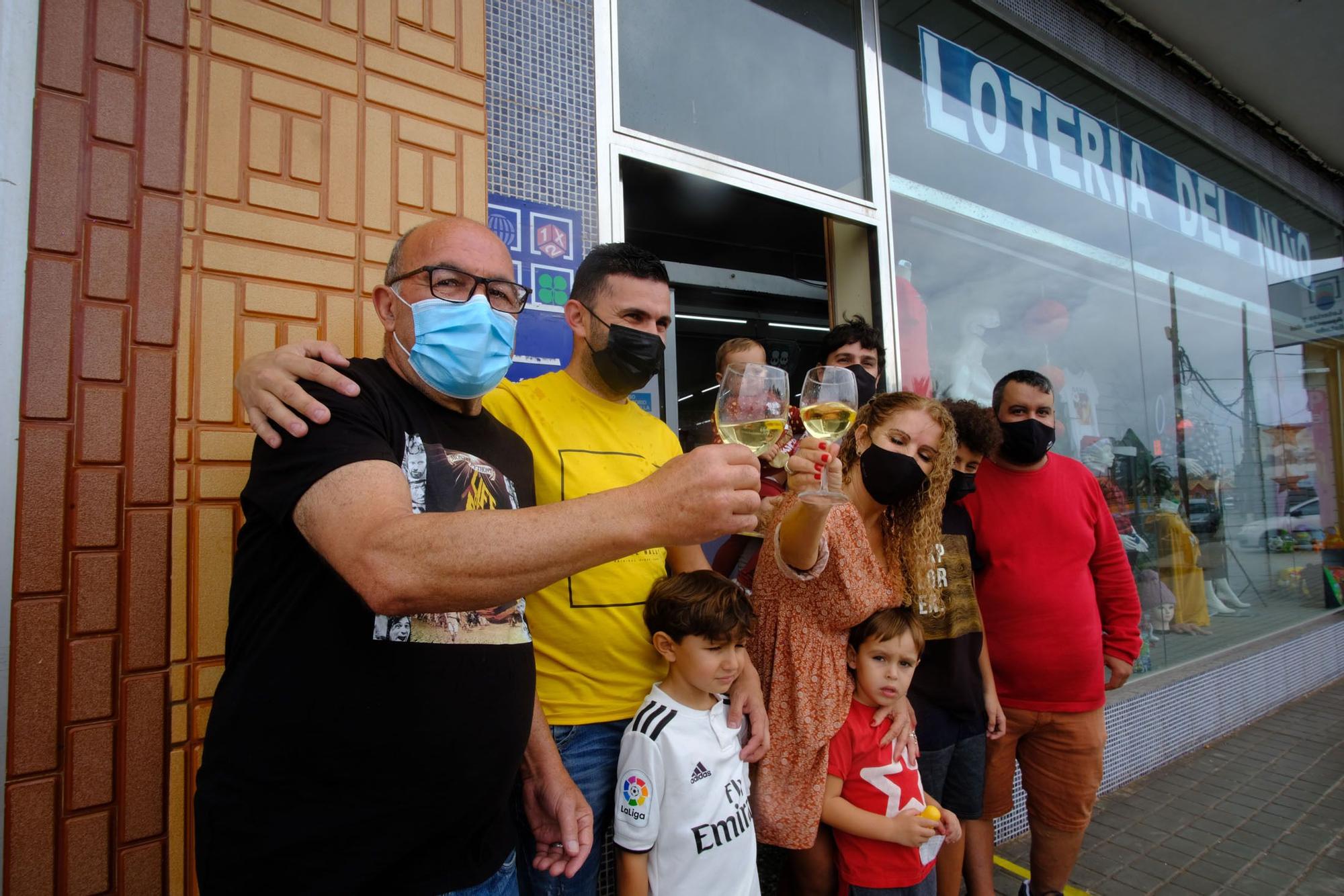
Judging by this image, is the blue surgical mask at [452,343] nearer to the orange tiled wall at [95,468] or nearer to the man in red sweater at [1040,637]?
the orange tiled wall at [95,468]

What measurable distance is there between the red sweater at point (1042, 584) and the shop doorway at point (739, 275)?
1341mm

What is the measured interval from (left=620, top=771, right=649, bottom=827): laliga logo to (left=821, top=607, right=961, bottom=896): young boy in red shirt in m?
0.63

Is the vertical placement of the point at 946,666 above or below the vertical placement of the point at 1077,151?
below

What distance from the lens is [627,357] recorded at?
1743 millimetres

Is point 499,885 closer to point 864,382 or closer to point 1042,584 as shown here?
point 864,382

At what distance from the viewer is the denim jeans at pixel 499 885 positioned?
1.21 m

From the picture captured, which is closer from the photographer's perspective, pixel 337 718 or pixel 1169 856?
pixel 337 718

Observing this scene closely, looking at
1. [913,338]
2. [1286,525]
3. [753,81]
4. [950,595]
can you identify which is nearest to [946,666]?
[950,595]

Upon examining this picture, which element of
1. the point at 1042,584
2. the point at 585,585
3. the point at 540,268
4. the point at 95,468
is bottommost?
the point at 1042,584

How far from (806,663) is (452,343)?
130 cm

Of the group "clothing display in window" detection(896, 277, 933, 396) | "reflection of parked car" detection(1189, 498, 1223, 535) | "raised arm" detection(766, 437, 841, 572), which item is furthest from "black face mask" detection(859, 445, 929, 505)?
"reflection of parked car" detection(1189, 498, 1223, 535)

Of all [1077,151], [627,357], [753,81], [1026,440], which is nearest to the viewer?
[627,357]

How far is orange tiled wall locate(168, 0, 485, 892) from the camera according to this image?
5.29ft

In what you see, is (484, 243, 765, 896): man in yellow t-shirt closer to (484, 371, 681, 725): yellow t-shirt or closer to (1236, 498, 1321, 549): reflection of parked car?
(484, 371, 681, 725): yellow t-shirt
